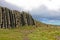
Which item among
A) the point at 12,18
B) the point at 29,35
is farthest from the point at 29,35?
the point at 12,18

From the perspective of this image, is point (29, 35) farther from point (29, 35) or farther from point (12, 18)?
point (12, 18)

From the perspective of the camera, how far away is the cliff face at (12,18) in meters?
149

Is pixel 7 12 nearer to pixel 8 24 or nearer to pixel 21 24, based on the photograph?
pixel 8 24

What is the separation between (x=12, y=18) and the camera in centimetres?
16725

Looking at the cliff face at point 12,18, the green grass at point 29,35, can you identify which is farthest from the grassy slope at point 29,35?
the cliff face at point 12,18

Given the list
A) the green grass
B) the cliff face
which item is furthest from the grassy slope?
the cliff face

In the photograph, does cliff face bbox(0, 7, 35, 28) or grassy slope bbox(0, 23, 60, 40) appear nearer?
grassy slope bbox(0, 23, 60, 40)

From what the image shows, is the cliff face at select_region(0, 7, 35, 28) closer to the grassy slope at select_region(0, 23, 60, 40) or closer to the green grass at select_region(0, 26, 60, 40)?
the grassy slope at select_region(0, 23, 60, 40)

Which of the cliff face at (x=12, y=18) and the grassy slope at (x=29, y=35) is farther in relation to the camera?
the cliff face at (x=12, y=18)

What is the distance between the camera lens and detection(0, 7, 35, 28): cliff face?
149 meters

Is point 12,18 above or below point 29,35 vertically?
above

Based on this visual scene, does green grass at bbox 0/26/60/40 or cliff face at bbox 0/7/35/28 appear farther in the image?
cliff face at bbox 0/7/35/28

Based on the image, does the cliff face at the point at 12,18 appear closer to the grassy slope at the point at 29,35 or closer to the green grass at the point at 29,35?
the grassy slope at the point at 29,35

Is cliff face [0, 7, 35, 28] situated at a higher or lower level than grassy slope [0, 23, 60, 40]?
higher
